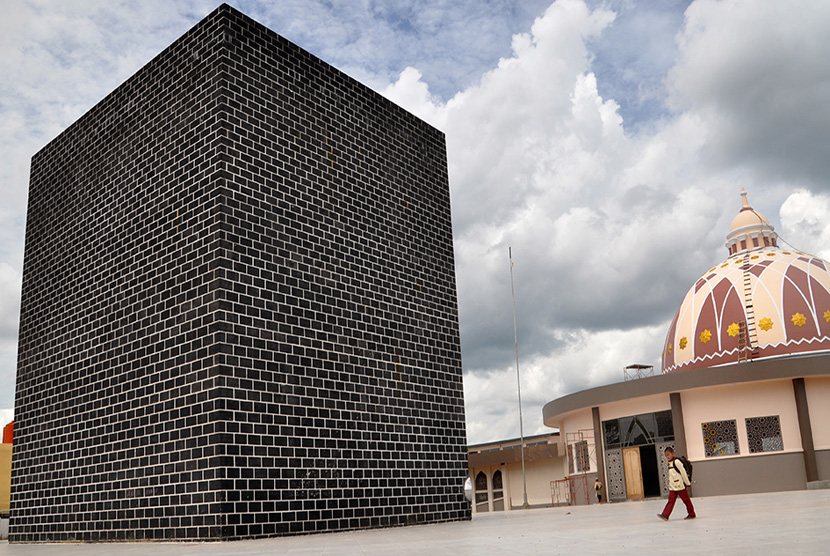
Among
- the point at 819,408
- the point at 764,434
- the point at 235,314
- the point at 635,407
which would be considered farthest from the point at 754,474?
the point at 235,314

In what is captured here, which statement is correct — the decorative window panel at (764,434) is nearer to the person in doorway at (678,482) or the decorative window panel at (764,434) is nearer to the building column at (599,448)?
the building column at (599,448)

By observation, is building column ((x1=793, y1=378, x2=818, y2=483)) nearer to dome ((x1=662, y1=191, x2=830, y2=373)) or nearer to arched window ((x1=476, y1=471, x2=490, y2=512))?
dome ((x1=662, y1=191, x2=830, y2=373))

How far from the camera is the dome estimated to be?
25266 millimetres

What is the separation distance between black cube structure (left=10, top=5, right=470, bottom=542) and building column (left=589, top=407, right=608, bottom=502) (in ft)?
49.3

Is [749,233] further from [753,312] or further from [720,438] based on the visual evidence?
[720,438]

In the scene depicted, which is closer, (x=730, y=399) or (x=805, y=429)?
(x=805, y=429)

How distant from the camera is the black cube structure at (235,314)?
8.90 m

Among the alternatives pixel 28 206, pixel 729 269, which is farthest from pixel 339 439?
pixel 729 269

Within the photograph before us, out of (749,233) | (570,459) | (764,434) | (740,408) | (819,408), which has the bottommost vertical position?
(570,459)

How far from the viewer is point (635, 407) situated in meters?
25.1

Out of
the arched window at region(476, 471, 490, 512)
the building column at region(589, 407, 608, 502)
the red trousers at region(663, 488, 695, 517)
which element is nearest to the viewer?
the red trousers at region(663, 488, 695, 517)

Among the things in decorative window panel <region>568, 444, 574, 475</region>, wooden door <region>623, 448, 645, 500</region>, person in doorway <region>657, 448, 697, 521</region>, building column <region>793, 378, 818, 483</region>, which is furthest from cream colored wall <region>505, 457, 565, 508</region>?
person in doorway <region>657, 448, 697, 521</region>

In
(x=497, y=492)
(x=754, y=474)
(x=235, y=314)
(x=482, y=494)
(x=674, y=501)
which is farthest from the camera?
(x=482, y=494)

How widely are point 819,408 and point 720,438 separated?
2.94m
